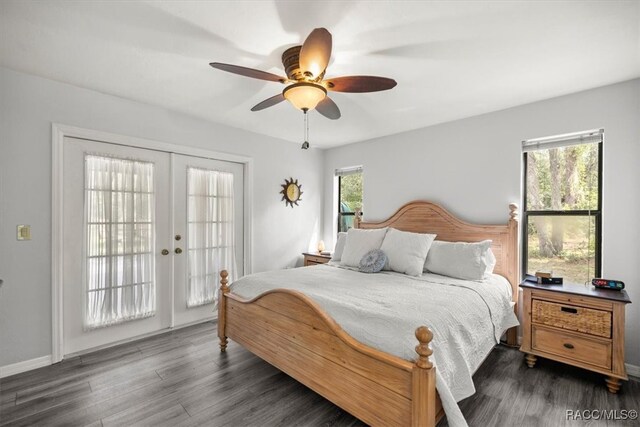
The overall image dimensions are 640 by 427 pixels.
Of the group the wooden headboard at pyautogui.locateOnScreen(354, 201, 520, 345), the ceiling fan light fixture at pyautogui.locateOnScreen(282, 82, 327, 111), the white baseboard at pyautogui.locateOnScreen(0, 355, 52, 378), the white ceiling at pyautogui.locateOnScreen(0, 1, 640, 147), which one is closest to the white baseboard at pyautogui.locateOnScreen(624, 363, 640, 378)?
the wooden headboard at pyautogui.locateOnScreen(354, 201, 520, 345)

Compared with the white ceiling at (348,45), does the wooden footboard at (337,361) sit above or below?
below

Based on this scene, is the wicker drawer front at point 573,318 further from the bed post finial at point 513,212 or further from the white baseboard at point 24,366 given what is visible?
the white baseboard at point 24,366

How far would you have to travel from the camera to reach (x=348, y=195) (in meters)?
4.93

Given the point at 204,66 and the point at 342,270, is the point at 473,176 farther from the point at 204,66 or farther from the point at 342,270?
the point at 204,66

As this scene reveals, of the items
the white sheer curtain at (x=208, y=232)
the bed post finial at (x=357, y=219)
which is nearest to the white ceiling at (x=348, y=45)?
the white sheer curtain at (x=208, y=232)

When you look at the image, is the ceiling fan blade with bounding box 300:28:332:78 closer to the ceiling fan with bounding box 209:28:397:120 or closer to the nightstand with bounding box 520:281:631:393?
the ceiling fan with bounding box 209:28:397:120

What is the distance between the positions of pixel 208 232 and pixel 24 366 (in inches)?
76.8

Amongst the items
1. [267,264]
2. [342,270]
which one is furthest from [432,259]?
[267,264]

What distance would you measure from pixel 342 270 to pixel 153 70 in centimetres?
257

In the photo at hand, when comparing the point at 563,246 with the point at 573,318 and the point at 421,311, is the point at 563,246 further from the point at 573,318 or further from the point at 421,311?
the point at 421,311

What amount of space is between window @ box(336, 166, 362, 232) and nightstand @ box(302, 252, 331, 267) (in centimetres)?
77

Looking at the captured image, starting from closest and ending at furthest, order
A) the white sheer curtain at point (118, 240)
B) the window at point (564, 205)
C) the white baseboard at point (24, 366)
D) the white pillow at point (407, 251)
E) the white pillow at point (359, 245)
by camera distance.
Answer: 1. the white baseboard at point (24, 366)
2. the window at point (564, 205)
3. the white sheer curtain at point (118, 240)
4. the white pillow at point (407, 251)
5. the white pillow at point (359, 245)

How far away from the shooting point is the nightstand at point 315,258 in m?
4.27

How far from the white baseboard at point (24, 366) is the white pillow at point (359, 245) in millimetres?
2905
